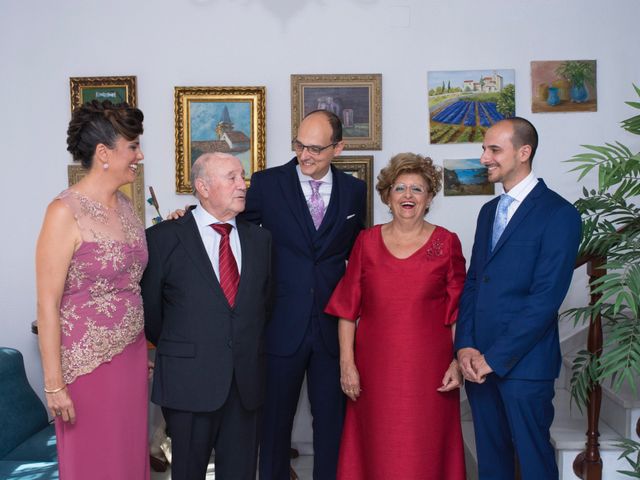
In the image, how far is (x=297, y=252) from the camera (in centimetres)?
300

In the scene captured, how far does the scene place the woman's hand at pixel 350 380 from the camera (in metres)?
2.91

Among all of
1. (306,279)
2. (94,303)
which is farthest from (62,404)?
(306,279)

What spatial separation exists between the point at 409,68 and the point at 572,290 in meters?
1.74

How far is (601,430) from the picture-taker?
3256 millimetres

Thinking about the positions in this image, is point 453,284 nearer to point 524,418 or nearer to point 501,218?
point 501,218

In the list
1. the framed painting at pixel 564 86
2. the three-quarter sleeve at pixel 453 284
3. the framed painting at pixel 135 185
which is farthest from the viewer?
the framed painting at pixel 135 185

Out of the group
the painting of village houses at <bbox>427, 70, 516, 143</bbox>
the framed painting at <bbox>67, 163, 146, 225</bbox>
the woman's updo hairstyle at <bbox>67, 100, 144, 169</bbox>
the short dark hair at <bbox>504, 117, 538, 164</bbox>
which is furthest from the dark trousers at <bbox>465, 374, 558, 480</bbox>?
the framed painting at <bbox>67, 163, 146, 225</bbox>

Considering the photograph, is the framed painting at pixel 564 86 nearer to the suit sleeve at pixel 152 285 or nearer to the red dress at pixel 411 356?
the red dress at pixel 411 356

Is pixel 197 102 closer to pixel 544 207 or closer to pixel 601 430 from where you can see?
pixel 544 207

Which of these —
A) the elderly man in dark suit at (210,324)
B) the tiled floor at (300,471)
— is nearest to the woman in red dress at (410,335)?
the elderly man in dark suit at (210,324)

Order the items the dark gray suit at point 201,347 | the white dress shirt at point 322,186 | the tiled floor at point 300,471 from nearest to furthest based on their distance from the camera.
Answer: the dark gray suit at point 201,347 < the white dress shirt at point 322,186 < the tiled floor at point 300,471

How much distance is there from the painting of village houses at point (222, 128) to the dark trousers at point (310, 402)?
5.22 feet

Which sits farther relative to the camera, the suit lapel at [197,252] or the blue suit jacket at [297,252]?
the blue suit jacket at [297,252]

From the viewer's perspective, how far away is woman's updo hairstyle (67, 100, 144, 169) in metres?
2.37
